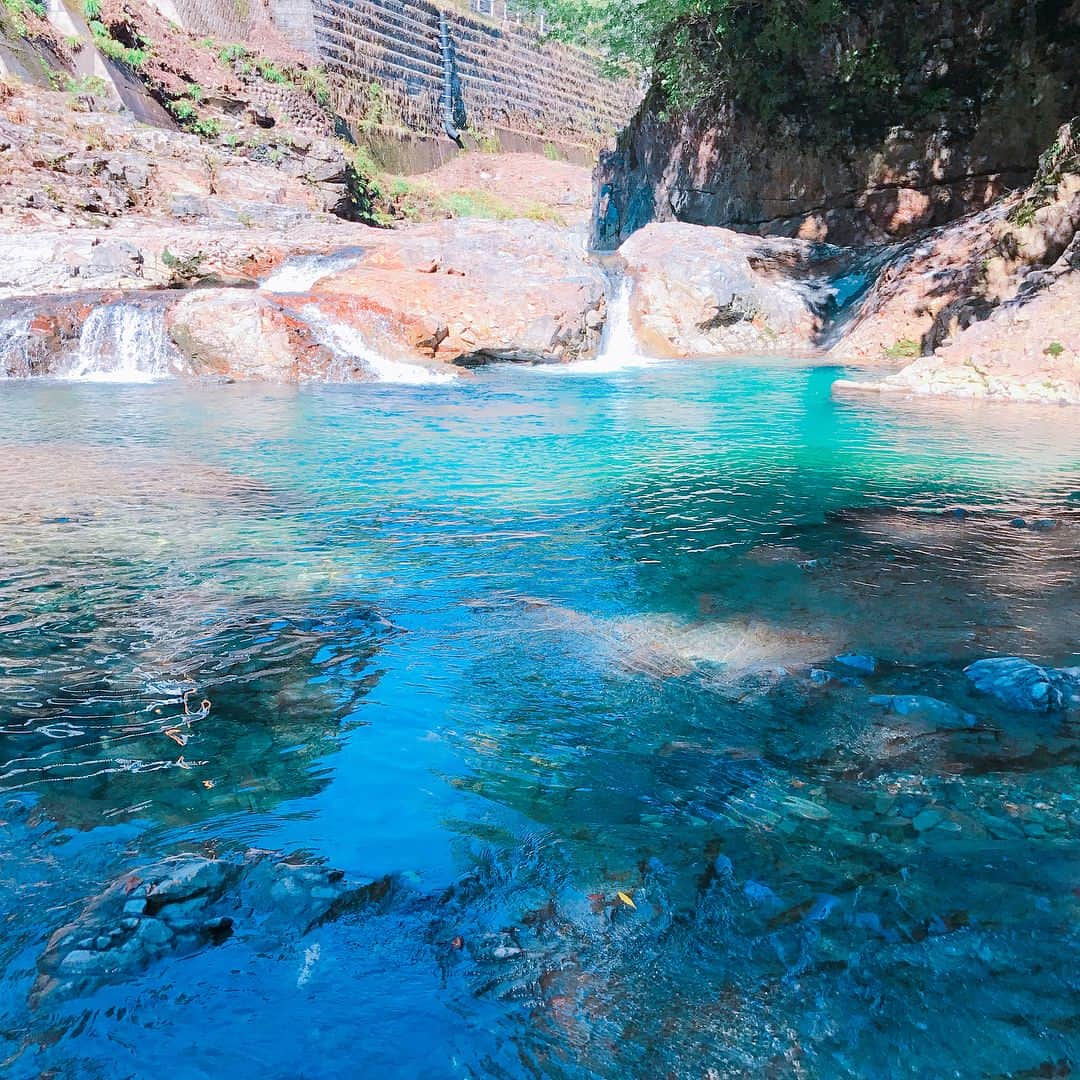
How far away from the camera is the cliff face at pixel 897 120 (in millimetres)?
15070

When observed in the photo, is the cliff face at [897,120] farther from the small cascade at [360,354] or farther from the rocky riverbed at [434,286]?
the small cascade at [360,354]

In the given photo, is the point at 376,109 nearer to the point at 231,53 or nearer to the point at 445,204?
the point at 445,204

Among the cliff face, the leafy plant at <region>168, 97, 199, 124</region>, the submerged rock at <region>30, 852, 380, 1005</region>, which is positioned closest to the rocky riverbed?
the cliff face

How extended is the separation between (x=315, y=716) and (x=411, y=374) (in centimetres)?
995

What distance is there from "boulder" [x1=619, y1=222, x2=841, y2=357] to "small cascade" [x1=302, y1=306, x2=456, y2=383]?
15.7 feet

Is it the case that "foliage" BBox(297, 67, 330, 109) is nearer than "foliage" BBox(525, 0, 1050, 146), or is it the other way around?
"foliage" BBox(525, 0, 1050, 146)

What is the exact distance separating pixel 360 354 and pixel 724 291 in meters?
7.04

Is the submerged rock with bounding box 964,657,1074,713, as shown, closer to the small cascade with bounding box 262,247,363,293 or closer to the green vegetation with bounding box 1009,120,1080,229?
the green vegetation with bounding box 1009,120,1080,229

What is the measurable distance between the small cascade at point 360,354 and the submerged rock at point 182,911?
34.2ft

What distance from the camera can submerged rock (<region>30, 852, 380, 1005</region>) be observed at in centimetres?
167

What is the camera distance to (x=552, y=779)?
2.38 metres

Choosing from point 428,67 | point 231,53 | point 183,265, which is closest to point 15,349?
point 183,265

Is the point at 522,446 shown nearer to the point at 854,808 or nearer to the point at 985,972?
the point at 854,808

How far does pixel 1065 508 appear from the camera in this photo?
17.0 ft
